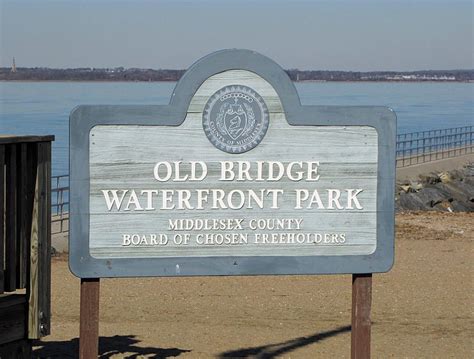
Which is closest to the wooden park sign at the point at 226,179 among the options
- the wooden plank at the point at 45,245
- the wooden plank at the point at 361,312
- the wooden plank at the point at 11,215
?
the wooden plank at the point at 361,312

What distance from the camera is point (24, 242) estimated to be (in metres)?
7.70

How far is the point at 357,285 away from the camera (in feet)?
22.9

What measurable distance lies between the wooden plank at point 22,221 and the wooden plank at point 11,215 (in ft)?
0.17

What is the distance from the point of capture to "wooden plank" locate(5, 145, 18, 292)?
7.46m

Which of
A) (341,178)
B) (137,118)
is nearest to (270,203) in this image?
(341,178)

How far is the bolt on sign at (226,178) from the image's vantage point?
6559 mm

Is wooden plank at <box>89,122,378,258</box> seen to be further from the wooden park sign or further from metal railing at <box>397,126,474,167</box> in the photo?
metal railing at <box>397,126,474,167</box>

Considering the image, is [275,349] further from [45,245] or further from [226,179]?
[226,179]

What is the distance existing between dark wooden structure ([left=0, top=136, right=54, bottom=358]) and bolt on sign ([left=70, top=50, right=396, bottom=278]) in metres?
1.09

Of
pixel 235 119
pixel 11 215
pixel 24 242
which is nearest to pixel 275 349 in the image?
pixel 24 242

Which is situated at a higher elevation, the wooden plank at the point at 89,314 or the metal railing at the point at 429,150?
the metal railing at the point at 429,150

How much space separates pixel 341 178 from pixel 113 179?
1338 millimetres

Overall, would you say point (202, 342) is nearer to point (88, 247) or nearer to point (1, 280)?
point (1, 280)

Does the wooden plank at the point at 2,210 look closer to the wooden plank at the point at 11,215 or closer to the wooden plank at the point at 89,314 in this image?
the wooden plank at the point at 11,215
